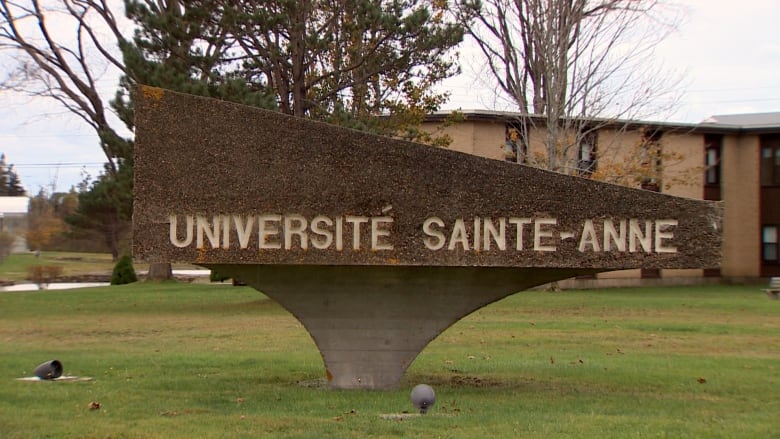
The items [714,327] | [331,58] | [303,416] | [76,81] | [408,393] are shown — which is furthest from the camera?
[76,81]

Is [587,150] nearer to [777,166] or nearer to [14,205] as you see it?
[777,166]

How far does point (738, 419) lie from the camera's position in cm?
826

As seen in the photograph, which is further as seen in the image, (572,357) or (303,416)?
(572,357)

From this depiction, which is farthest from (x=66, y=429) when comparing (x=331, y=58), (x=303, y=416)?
(x=331, y=58)

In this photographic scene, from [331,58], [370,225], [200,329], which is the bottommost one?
[200,329]

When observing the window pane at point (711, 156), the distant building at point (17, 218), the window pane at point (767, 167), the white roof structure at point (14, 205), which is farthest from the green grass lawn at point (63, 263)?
the window pane at point (767, 167)

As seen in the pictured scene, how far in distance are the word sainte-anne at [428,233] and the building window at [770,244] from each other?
3459 cm

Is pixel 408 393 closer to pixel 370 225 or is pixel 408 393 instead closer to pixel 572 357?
pixel 370 225

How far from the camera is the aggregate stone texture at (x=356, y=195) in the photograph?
8859 millimetres

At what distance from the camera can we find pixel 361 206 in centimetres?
898

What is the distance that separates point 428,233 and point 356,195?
786mm

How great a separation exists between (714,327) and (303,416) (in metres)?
13.2

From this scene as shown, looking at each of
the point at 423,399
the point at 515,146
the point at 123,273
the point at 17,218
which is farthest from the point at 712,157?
the point at 17,218

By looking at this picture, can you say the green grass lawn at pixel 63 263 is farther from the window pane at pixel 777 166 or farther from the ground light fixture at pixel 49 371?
the ground light fixture at pixel 49 371
